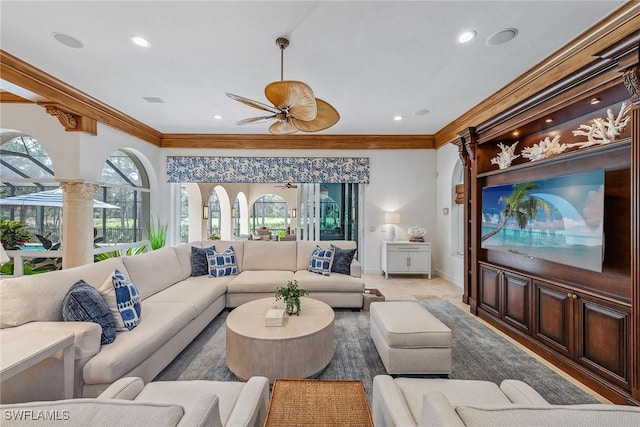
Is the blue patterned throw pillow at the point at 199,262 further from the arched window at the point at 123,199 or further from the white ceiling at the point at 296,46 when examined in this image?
the white ceiling at the point at 296,46

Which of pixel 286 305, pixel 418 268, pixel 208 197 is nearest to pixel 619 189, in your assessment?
pixel 286 305

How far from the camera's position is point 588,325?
223 centimetres

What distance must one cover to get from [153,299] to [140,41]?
2.51 meters

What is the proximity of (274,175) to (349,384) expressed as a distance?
4.85 m

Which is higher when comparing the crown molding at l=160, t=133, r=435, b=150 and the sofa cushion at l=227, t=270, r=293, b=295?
the crown molding at l=160, t=133, r=435, b=150

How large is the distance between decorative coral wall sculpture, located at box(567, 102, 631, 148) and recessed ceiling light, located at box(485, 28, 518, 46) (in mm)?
1007

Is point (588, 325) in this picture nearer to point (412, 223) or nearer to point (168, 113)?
point (412, 223)

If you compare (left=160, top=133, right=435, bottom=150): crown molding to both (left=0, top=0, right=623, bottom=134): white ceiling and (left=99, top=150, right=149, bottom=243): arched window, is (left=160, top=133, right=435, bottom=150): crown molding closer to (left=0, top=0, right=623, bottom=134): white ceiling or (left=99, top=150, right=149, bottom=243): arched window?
(left=99, top=150, right=149, bottom=243): arched window

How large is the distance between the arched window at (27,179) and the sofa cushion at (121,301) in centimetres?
313

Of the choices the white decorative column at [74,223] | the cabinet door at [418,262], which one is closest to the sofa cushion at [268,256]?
the white decorative column at [74,223]

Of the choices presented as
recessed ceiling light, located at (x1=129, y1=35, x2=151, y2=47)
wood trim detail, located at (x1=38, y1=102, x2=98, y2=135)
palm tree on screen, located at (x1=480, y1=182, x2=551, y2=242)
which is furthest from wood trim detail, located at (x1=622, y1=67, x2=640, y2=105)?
wood trim detail, located at (x1=38, y1=102, x2=98, y2=135)

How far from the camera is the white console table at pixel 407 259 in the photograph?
18.2 ft

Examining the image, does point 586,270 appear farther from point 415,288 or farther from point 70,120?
point 70,120

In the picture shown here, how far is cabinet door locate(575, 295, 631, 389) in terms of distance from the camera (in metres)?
1.97
